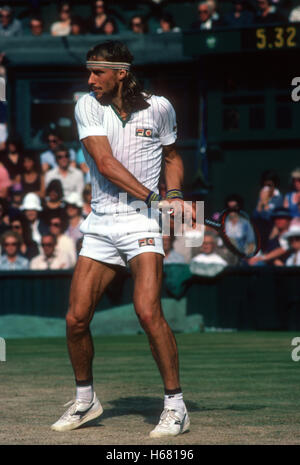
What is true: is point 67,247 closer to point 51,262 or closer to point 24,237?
point 51,262

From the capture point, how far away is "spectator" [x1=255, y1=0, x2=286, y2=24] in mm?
15727

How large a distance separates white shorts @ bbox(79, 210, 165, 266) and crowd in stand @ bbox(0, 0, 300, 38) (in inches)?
453

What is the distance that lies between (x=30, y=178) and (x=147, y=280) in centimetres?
1095

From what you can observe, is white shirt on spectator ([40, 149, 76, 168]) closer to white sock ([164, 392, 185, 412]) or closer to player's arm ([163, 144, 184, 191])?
player's arm ([163, 144, 184, 191])

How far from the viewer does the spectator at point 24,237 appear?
14.3 meters

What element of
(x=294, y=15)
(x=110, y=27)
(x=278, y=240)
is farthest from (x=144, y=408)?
(x=110, y=27)

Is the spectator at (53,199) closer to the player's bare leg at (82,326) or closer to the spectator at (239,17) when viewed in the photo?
the spectator at (239,17)

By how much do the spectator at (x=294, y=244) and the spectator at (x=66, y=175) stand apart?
3.69 meters

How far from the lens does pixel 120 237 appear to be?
18.1ft

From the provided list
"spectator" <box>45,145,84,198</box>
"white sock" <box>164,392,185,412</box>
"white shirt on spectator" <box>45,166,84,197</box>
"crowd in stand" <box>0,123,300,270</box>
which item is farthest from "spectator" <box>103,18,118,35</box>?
"white sock" <box>164,392,185,412</box>

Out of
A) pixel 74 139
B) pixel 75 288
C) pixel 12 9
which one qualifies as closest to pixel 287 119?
pixel 74 139

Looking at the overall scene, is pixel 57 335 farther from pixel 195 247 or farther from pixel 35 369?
pixel 35 369
